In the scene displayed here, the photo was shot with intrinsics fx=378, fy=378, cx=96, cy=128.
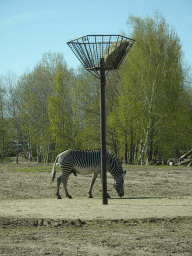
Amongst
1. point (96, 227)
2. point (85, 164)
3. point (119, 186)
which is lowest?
point (96, 227)

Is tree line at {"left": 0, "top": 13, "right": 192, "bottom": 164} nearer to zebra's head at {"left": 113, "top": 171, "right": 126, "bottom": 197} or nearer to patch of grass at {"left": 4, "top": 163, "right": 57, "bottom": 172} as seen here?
patch of grass at {"left": 4, "top": 163, "right": 57, "bottom": 172}

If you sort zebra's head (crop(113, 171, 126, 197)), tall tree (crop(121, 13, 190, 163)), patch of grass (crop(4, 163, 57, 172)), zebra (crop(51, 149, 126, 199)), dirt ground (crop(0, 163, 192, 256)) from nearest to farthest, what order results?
dirt ground (crop(0, 163, 192, 256))
zebra's head (crop(113, 171, 126, 197))
zebra (crop(51, 149, 126, 199))
patch of grass (crop(4, 163, 57, 172))
tall tree (crop(121, 13, 190, 163))

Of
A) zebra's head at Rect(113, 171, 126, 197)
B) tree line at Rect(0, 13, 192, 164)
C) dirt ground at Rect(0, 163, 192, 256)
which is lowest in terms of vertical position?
dirt ground at Rect(0, 163, 192, 256)

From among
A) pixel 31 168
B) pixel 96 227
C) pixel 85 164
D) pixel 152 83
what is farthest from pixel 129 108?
pixel 96 227

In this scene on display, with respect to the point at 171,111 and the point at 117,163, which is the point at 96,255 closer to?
the point at 117,163

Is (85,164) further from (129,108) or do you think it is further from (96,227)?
(129,108)

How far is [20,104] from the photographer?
43688 millimetres

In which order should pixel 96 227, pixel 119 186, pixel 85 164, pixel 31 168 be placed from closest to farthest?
pixel 96 227 → pixel 119 186 → pixel 85 164 → pixel 31 168

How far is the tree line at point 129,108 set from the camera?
32.4 meters

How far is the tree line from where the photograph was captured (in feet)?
106

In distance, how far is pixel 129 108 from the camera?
3159 centimetres

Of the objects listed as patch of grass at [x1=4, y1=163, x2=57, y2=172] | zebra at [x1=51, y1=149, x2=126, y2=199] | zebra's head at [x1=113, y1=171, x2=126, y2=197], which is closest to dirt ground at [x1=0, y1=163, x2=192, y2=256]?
zebra's head at [x1=113, y1=171, x2=126, y2=197]

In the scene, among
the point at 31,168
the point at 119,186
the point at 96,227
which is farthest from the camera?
the point at 31,168

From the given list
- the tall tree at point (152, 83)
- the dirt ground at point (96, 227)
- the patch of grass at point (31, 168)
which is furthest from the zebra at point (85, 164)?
the tall tree at point (152, 83)
